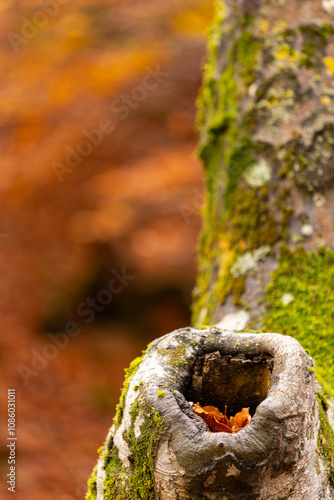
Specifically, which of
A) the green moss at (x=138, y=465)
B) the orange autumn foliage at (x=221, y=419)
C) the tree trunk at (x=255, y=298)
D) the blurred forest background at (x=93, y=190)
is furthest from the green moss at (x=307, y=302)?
the blurred forest background at (x=93, y=190)

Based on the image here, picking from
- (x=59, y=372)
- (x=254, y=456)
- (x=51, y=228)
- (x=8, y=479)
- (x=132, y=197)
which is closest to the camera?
(x=254, y=456)

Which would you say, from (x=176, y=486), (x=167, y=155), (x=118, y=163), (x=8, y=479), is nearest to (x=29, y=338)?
(x=8, y=479)

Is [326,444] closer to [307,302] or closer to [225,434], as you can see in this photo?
[225,434]

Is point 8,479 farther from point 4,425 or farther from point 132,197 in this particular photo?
point 132,197

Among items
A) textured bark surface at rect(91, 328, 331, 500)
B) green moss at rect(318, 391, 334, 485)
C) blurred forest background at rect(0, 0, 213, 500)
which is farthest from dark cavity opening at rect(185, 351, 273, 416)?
blurred forest background at rect(0, 0, 213, 500)

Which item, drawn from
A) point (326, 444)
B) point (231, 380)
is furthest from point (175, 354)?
point (326, 444)

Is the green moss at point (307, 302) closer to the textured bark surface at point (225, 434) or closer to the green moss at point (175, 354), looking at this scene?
the textured bark surface at point (225, 434)

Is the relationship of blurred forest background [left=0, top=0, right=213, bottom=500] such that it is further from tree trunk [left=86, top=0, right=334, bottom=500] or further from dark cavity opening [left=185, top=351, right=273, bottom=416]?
dark cavity opening [left=185, top=351, right=273, bottom=416]
